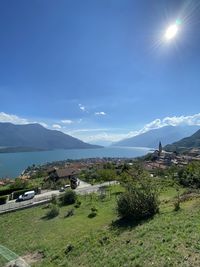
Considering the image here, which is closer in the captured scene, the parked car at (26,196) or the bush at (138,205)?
the bush at (138,205)

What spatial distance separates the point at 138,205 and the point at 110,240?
16.8ft

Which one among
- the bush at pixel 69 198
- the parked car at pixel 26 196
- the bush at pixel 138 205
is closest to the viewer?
the bush at pixel 138 205

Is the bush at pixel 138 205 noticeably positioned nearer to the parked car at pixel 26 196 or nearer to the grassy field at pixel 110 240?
the grassy field at pixel 110 240

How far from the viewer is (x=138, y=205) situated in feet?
68.3

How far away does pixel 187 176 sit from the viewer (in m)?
47.2

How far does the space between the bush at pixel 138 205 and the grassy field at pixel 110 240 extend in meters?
0.90

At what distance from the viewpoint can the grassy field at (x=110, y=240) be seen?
1150 cm

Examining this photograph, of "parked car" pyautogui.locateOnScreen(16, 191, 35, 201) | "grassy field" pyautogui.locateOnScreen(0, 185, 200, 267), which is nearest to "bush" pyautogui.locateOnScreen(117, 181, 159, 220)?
"grassy field" pyautogui.locateOnScreen(0, 185, 200, 267)

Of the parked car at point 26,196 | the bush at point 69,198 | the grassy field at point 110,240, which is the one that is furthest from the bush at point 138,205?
the parked car at point 26,196

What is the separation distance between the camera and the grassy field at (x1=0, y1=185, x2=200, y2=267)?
11500 mm

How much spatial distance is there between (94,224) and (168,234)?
35.4ft

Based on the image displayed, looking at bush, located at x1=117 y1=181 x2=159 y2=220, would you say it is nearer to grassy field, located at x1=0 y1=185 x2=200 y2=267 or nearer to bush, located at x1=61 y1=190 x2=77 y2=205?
grassy field, located at x1=0 y1=185 x2=200 y2=267

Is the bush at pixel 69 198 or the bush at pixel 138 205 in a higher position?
the bush at pixel 138 205

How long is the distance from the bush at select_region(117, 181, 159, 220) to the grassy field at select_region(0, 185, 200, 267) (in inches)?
35.4
